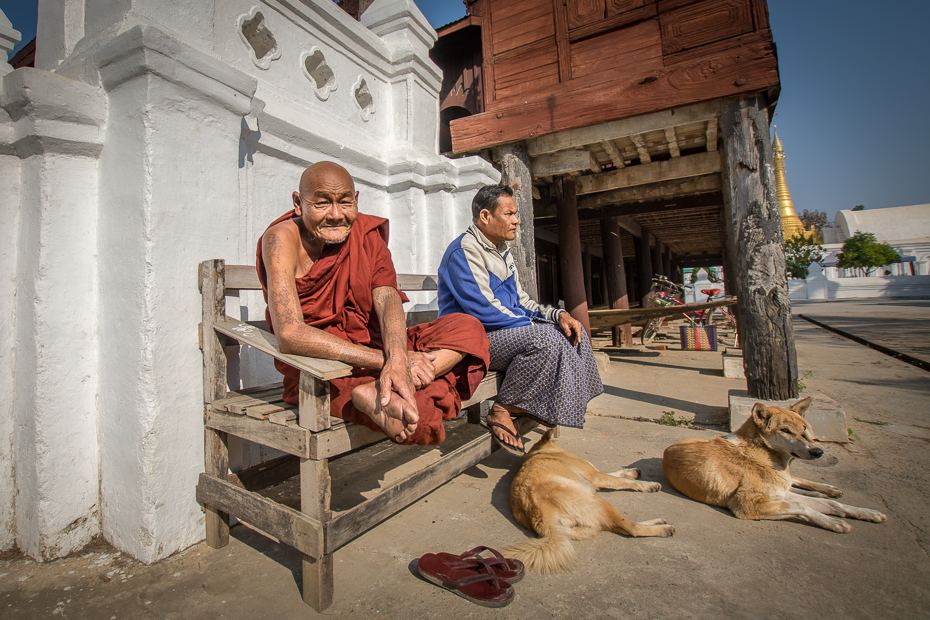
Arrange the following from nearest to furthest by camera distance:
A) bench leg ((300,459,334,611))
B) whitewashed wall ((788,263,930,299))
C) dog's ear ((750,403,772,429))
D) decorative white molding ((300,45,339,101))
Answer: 1. bench leg ((300,459,334,611))
2. dog's ear ((750,403,772,429))
3. decorative white molding ((300,45,339,101))
4. whitewashed wall ((788,263,930,299))

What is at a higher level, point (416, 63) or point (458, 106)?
point (458, 106)

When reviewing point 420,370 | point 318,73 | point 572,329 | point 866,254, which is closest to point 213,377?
point 420,370

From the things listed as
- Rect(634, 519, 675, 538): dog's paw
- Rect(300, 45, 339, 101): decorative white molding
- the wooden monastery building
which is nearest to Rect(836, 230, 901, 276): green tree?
the wooden monastery building

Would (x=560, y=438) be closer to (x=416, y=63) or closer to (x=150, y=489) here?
(x=150, y=489)

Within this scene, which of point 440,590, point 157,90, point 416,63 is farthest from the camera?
point 416,63

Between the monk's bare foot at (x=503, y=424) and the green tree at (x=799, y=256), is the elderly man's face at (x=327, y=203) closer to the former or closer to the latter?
the monk's bare foot at (x=503, y=424)

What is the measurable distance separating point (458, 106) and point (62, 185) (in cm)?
703

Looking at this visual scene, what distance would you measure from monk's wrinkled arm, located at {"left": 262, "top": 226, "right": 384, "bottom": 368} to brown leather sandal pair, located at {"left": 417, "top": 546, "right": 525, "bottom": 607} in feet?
2.68

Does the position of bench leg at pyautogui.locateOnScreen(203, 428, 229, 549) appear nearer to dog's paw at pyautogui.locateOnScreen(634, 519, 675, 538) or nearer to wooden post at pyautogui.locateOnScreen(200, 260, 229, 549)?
wooden post at pyautogui.locateOnScreen(200, 260, 229, 549)

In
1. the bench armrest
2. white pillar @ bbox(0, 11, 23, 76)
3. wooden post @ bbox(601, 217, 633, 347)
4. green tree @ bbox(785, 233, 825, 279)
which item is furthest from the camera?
green tree @ bbox(785, 233, 825, 279)

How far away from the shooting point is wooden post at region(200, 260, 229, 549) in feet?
6.48

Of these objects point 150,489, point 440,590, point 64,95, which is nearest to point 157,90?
point 64,95

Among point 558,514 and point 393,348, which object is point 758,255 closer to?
point 558,514

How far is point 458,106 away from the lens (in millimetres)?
8016
